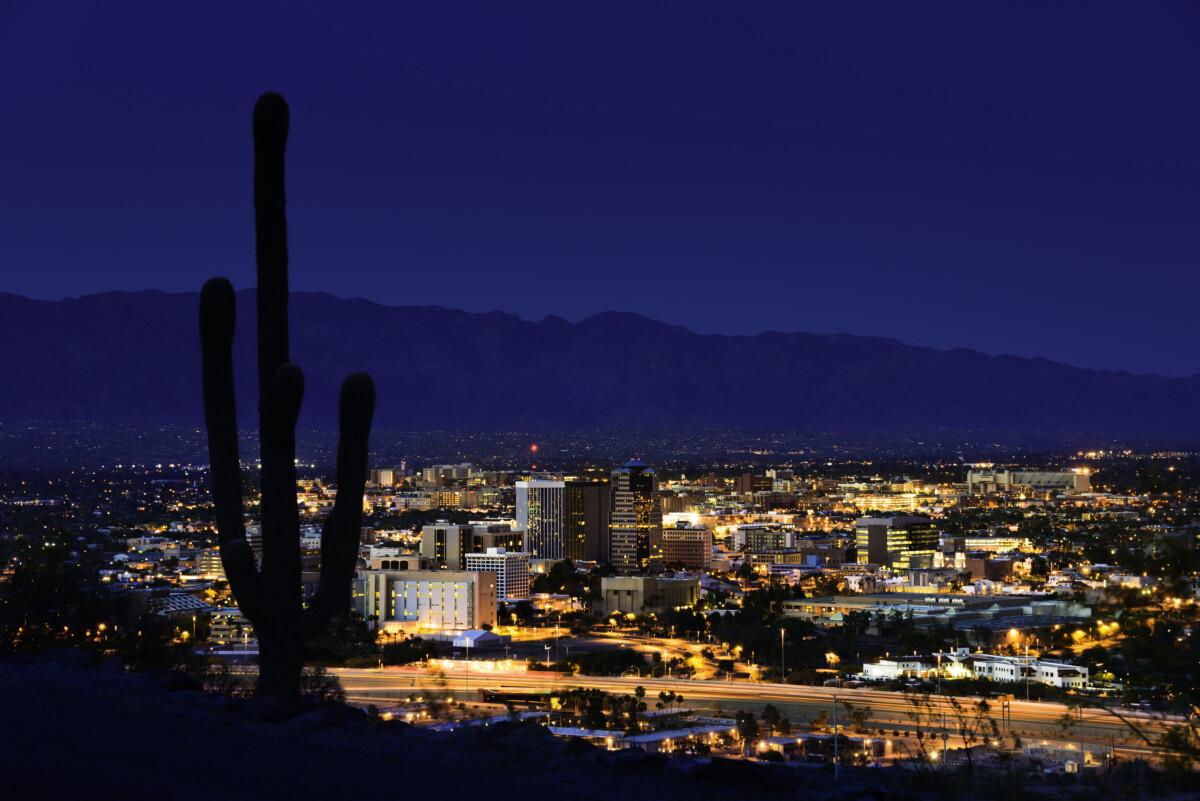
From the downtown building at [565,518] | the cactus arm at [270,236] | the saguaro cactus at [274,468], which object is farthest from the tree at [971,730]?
the downtown building at [565,518]

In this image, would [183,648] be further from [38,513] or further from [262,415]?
[38,513]

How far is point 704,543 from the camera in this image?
96375mm

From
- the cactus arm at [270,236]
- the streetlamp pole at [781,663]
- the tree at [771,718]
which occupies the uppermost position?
the cactus arm at [270,236]

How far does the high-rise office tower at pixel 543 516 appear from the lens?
102875mm

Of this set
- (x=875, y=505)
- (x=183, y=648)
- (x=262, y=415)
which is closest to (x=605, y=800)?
Result: (x=262, y=415)

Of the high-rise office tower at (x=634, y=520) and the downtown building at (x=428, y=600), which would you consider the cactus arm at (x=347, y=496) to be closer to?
the downtown building at (x=428, y=600)

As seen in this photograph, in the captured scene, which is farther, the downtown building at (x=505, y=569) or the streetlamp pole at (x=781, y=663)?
the downtown building at (x=505, y=569)

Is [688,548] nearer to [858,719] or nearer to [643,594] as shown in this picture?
[643,594]

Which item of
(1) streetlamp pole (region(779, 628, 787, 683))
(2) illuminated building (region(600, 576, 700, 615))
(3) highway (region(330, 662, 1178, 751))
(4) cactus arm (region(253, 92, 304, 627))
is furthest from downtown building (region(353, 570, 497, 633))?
(4) cactus arm (region(253, 92, 304, 627))

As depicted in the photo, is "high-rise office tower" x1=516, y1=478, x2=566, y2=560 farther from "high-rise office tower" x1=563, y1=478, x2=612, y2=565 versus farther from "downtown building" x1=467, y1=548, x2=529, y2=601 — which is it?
"downtown building" x1=467, y1=548, x2=529, y2=601

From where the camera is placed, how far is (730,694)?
112ft

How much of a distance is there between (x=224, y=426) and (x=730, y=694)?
71.9 feet

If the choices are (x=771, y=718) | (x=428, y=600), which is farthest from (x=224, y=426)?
(x=428, y=600)

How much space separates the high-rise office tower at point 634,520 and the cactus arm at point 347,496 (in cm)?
7938
